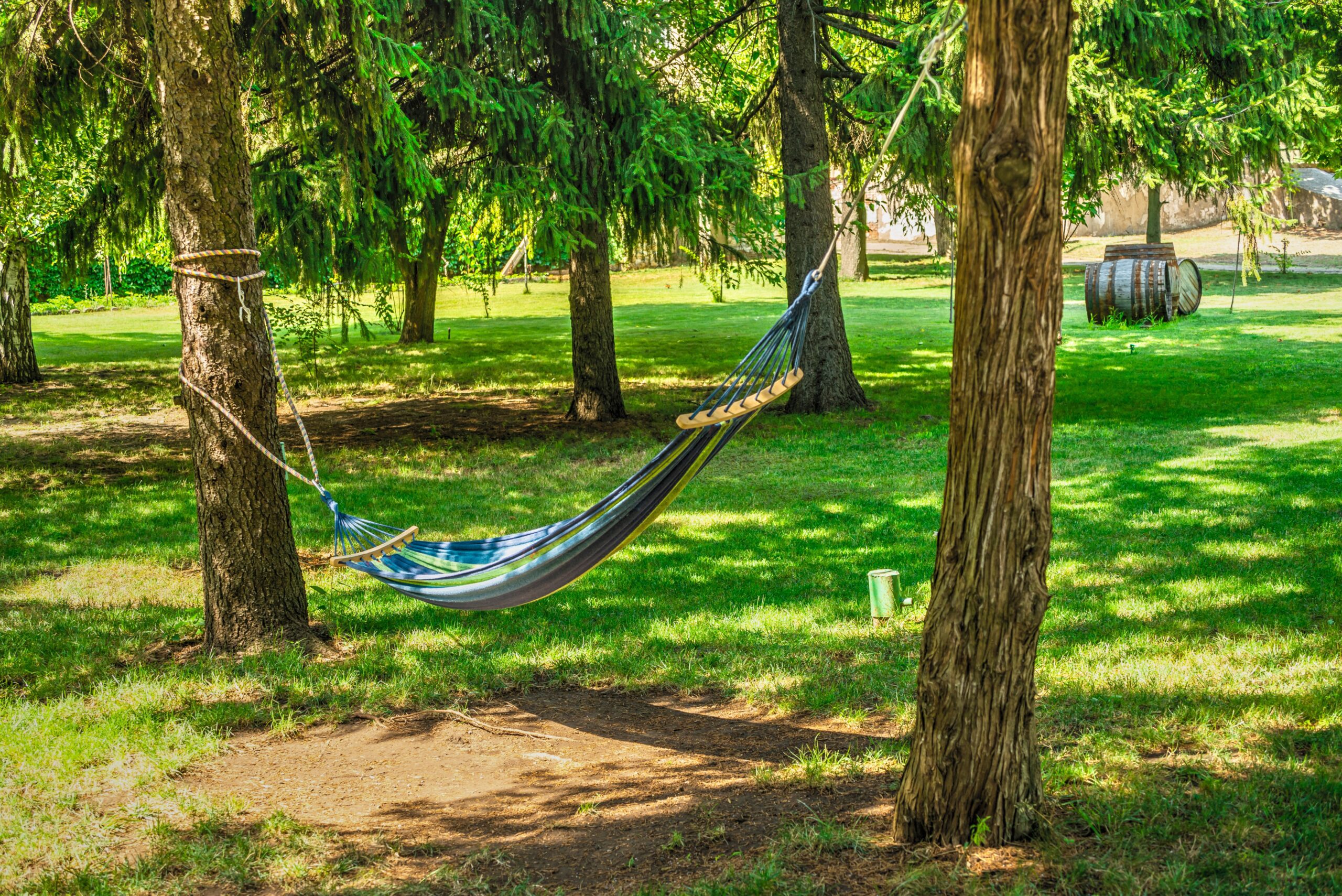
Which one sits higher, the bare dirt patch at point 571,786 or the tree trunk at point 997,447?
the tree trunk at point 997,447

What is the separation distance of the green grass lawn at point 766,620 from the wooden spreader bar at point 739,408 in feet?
4.23

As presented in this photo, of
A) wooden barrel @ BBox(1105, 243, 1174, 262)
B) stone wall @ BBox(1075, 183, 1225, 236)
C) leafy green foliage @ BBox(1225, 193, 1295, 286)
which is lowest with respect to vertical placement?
leafy green foliage @ BBox(1225, 193, 1295, 286)

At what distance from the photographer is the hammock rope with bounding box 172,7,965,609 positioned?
346 centimetres

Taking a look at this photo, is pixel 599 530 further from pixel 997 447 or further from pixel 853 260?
pixel 853 260

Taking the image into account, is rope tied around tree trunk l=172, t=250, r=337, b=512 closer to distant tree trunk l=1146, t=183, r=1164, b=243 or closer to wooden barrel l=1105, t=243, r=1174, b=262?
wooden barrel l=1105, t=243, r=1174, b=262

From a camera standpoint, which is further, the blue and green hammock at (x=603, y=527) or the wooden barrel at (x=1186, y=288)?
the wooden barrel at (x=1186, y=288)

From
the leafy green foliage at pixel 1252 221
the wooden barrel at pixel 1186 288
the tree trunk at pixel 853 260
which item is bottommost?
the wooden barrel at pixel 1186 288

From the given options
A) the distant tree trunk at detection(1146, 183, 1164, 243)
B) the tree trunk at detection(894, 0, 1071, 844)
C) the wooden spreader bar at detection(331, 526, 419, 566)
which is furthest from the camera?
the distant tree trunk at detection(1146, 183, 1164, 243)

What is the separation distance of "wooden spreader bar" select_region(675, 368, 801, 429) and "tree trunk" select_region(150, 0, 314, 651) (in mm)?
2233

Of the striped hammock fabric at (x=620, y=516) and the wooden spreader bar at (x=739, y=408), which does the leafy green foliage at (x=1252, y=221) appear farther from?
the wooden spreader bar at (x=739, y=408)

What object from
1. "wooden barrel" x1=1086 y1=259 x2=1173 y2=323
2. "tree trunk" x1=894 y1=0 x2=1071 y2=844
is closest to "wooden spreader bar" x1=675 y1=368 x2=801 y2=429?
"tree trunk" x1=894 y1=0 x2=1071 y2=844

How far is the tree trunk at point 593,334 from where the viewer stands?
981cm

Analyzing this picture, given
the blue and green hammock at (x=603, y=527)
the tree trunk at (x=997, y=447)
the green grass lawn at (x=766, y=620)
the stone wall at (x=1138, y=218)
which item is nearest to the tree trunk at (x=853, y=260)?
the stone wall at (x=1138, y=218)

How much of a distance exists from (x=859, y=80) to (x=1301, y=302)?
11.9 meters
